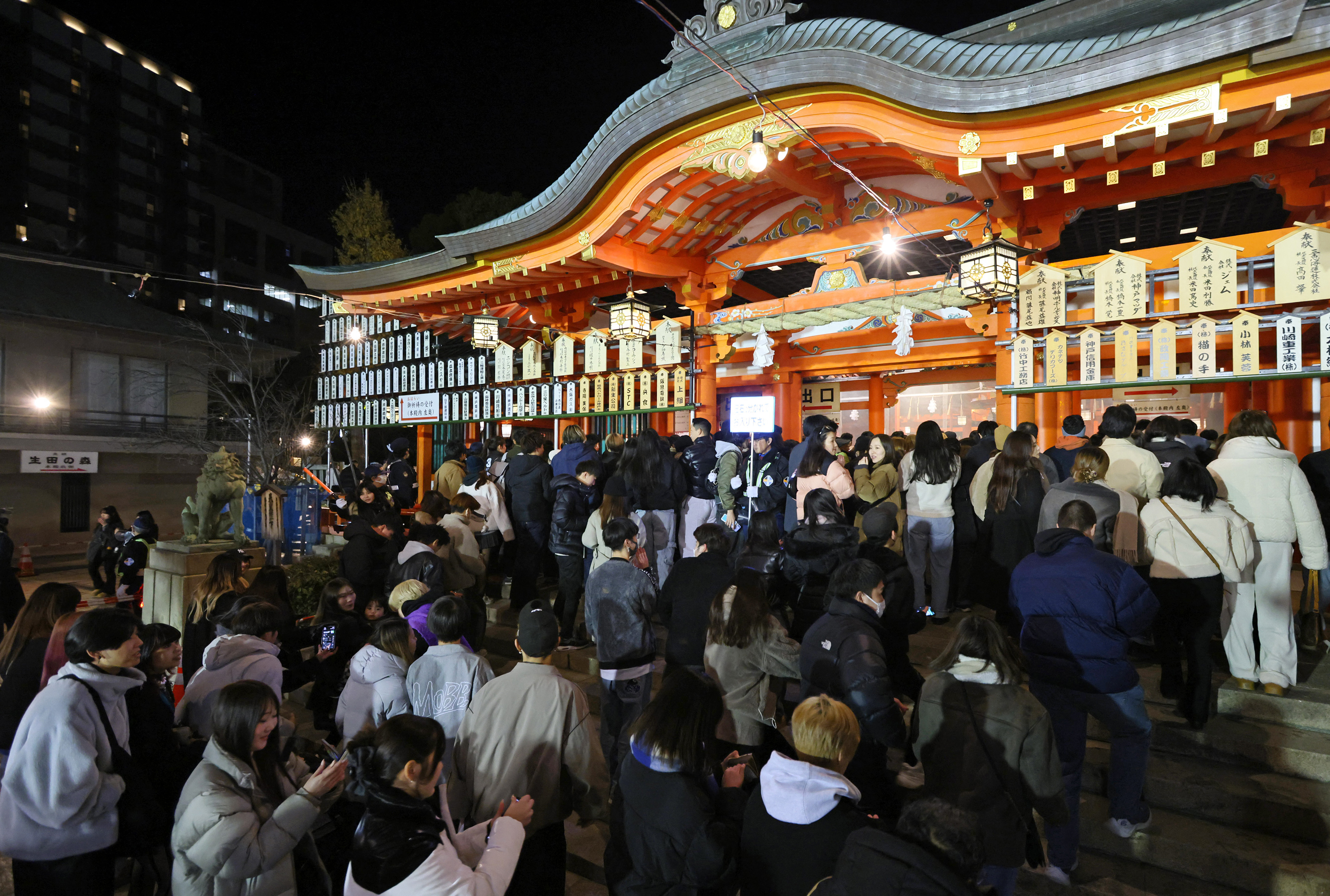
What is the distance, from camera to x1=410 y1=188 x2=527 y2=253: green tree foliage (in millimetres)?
20656

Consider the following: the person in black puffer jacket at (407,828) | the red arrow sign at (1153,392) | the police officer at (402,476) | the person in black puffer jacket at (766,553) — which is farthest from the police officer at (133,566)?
the red arrow sign at (1153,392)

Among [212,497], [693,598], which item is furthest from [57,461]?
[693,598]

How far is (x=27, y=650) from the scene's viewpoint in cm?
354

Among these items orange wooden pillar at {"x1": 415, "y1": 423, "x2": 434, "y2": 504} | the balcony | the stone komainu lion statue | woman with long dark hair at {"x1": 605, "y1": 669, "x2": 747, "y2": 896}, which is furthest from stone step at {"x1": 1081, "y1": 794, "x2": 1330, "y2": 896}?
the balcony

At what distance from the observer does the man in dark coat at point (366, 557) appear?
5.84 metres

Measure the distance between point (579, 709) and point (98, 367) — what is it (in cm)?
2547

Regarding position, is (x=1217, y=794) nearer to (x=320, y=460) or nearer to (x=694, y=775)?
(x=694, y=775)

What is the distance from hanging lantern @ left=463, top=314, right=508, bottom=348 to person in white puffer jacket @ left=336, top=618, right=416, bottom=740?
Result: 31.6 feet

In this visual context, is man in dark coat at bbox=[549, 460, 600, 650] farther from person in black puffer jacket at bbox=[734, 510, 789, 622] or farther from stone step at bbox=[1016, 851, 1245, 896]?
stone step at bbox=[1016, 851, 1245, 896]

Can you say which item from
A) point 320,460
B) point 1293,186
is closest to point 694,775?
point 1293,186

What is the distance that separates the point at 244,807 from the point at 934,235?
Result: 370 inches

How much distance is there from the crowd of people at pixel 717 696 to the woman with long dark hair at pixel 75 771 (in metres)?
0.01

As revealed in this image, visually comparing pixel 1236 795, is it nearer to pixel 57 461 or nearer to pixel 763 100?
pixel 763 100

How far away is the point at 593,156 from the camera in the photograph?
984 centimetres
